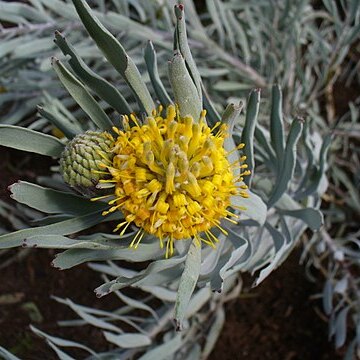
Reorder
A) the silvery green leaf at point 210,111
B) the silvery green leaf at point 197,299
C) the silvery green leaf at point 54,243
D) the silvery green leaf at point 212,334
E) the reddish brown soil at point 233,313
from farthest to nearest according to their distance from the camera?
the reddish brown soil at point 233,313 < the silvery green leaf at point 212,334 < the silvery green leaf at point 197,299 < the silvery green leaf at point 210,111 < the silvery green leaf at point 54,243

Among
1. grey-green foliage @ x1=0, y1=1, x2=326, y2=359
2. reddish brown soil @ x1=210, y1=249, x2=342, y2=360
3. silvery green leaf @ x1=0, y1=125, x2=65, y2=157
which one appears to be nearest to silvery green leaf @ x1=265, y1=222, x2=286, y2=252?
grey-green foliage @ x1=0, y1=1, x2=326, y2=359

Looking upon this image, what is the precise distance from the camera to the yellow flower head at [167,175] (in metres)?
0.63

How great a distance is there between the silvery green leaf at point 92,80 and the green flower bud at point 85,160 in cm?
10

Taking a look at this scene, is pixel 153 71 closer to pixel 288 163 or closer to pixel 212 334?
pixel 288 163

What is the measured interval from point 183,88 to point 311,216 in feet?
1.13

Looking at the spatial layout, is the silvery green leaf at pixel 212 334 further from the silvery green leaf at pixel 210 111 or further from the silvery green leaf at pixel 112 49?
the silvery green leaf at pixel 112 49

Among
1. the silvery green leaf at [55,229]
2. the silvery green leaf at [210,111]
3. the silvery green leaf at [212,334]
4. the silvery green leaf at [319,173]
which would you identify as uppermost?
the silvery green leaf at [55,229]

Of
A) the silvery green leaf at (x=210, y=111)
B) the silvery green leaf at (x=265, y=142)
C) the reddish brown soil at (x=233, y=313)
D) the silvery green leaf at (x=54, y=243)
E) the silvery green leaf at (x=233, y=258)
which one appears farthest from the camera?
the reddish brown soil at (x=233, y=313)

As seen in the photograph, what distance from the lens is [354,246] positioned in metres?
1.55

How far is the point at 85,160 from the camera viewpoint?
65cm

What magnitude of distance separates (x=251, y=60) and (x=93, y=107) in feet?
2.79

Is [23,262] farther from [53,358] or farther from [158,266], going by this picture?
[158,266]

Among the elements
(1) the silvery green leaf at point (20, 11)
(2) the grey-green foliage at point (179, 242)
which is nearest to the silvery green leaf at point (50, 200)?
(2) the grey-green foliage at point (179, 242)

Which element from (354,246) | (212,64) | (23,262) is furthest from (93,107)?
(354,246)
